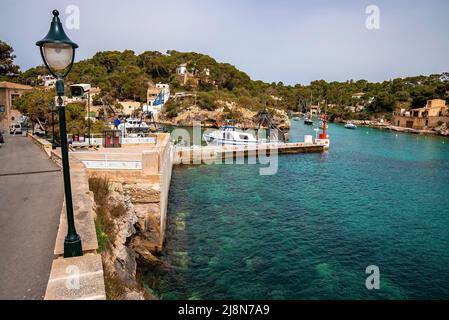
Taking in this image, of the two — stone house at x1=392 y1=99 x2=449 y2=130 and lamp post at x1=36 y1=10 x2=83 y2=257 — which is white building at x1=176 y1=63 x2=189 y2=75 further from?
lamp post at x1=36 y1=10 x2=83 y2=257

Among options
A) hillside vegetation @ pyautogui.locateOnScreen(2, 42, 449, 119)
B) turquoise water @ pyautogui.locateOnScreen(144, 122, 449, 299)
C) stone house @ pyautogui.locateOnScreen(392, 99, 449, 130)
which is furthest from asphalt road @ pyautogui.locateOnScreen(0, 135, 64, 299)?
stone house @ pyautogui.locateOnScreen(392, 99, 449, 130)

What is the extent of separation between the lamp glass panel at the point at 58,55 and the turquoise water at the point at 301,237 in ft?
28.7

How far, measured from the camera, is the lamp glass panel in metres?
5.24

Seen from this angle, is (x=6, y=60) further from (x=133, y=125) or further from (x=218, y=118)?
(x=218, y=118)

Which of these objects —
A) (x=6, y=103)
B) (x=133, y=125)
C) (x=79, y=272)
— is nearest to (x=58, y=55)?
(x=79, y=272)

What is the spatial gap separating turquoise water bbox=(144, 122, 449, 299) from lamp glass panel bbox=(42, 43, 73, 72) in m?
8.74

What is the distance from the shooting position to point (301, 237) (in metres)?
16.4

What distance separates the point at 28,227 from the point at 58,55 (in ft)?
16.1

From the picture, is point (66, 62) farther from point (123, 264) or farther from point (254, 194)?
point (254, 194)

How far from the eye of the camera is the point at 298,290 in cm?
1186

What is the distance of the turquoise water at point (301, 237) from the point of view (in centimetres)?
1211

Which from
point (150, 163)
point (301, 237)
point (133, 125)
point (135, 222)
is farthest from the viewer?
point (133, 125)

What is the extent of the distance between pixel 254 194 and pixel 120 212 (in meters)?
13.9

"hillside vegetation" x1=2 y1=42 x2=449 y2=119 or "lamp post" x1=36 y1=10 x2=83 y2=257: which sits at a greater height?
"hillside vegetation" x1=2 y1=42 x2=449 y2=119
